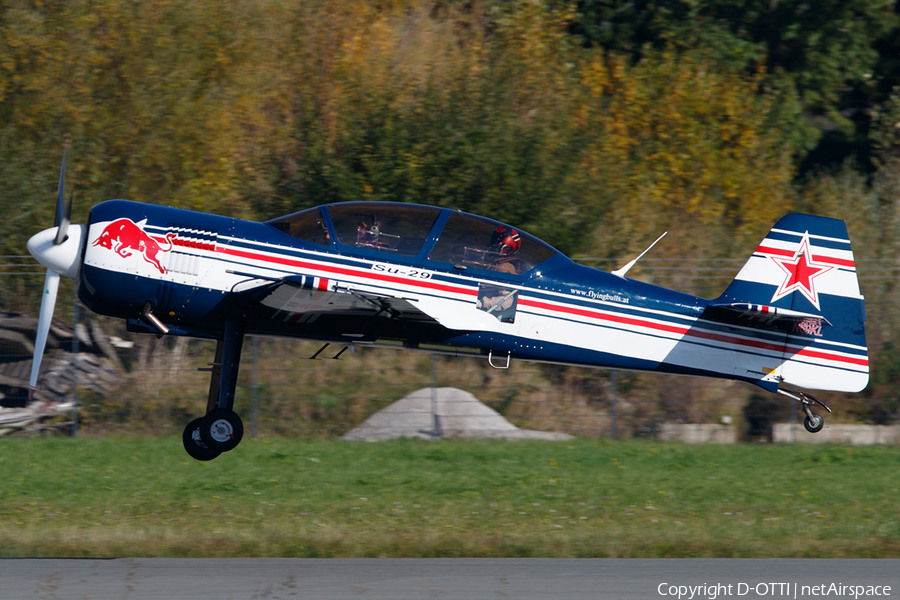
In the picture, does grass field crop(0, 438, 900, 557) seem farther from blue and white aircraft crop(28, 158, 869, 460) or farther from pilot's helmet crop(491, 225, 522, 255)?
pilot's helmet crop(491, 225, 522, 255)

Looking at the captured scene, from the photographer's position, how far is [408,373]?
15891 mm

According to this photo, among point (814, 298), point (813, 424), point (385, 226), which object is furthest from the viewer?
point (813, 424)

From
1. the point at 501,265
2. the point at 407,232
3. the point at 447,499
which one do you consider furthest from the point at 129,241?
the point at 447,499

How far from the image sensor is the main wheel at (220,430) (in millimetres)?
8664

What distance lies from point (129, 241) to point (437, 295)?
269 centimetres

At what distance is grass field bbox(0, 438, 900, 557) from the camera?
10750mm

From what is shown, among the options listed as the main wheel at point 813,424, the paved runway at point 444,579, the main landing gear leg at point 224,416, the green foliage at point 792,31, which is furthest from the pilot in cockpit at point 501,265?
the green foliage at point 792,31

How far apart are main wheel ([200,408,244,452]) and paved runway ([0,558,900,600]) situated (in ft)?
4.31

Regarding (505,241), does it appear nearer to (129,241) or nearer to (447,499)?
(129,241)

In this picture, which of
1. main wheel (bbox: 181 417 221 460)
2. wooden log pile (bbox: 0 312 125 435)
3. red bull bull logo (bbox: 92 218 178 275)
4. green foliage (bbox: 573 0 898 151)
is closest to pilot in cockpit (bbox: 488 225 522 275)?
red bull bull logo (bbox: 92 218 178 275)

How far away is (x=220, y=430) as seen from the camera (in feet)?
28.5

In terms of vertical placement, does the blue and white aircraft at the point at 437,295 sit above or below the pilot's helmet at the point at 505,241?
below

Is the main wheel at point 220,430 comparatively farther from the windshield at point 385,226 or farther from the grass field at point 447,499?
the grass field at point 447,499

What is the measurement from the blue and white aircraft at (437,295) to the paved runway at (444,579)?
1.35 metres
